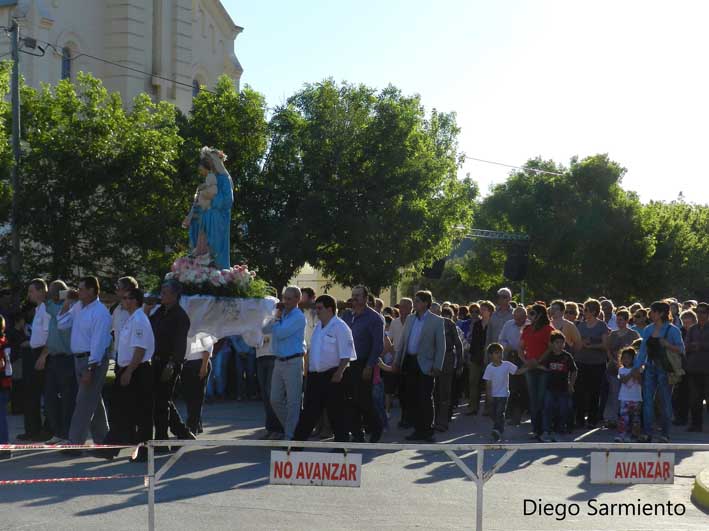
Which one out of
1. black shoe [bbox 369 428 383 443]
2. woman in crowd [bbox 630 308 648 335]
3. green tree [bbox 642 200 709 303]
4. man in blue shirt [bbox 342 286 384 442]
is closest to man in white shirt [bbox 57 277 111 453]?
man in blue shirt [bbox 342 286 384 442]

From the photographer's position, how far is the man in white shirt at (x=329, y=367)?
464 inches

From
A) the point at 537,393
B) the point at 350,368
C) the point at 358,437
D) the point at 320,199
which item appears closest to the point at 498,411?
the point at 537,393

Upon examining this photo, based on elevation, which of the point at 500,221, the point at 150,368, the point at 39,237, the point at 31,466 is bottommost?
the point at 31,466

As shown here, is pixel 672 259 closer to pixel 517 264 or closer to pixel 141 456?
pixel 517 264

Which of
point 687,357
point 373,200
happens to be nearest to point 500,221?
point 373,200

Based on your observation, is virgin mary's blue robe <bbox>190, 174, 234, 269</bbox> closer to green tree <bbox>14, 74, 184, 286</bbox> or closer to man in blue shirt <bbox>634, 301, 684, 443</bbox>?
man in blue shirt <bbox>634, 301, 684, 443</bbox>

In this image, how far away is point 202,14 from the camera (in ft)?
156

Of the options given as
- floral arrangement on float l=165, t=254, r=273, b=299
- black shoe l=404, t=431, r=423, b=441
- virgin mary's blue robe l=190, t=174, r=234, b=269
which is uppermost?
virgin mary's blue robe l=190, t=174, r=234, b=269

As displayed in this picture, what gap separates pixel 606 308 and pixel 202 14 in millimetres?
32370

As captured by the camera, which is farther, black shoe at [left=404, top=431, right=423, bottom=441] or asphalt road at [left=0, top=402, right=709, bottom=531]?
black shoe at [left=404, top=431, right=423, bottom=441]

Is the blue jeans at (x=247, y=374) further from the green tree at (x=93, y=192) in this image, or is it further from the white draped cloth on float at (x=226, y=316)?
the green tree at (x=93, y=192)

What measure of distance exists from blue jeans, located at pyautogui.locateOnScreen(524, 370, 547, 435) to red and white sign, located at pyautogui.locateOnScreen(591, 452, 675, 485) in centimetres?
714

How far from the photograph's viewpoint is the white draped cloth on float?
15375 millimetres

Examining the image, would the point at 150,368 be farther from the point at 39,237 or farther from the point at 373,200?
the point at 373,200
